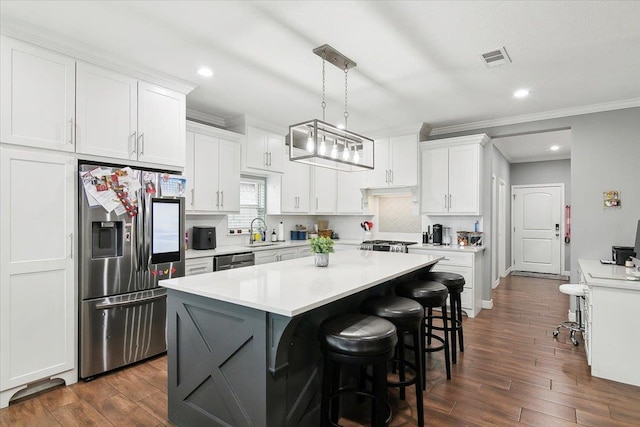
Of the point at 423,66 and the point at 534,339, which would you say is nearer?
the point at 423,66

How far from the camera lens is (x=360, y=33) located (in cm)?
255

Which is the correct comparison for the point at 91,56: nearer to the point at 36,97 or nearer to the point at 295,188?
the point at 36,97

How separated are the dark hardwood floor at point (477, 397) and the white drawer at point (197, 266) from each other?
87cm

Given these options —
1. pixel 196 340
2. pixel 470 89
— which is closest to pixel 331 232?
pixel 470 89

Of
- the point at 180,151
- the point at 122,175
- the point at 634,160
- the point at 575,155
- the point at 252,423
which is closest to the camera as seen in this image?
the point at 252,423

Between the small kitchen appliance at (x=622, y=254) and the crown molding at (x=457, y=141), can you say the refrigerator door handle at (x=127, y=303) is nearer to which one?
the crown molding at (x=457, y=141)

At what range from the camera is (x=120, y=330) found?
2.95 m

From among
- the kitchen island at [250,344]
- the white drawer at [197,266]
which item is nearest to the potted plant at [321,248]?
the kitchen island at [250,344]

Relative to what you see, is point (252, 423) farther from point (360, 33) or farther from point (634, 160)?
point (634, 160)

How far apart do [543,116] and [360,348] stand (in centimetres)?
433

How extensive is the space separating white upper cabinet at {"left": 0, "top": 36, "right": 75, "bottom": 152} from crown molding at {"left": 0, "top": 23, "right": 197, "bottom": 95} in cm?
5

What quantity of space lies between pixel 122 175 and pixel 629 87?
504 cm

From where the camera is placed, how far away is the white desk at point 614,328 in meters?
2.77

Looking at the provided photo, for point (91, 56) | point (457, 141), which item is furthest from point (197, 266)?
point (457, 141)
